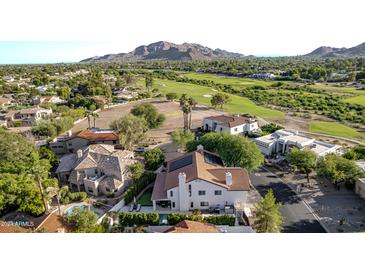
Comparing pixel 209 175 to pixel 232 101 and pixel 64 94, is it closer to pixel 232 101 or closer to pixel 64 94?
pixel 232 101

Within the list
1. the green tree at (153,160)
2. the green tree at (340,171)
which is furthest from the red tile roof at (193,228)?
the green tree at (340,171)

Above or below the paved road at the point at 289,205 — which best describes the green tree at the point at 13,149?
above

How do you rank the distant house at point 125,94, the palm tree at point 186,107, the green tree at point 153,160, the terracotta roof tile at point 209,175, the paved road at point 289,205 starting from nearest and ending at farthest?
1. the paved road at point 289,205
2. the terracotta roof tile at point 209,175
3. the green tree at point 153,160
4. the palm tree at point 186,107
5. the distant house at point 125,94

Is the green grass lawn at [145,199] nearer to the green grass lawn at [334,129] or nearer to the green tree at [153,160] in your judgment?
the green tree at [153,160]

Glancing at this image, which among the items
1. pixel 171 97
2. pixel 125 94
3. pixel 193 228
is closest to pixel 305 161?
pixel 193 228

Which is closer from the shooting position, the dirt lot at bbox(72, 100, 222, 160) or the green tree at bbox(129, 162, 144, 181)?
the green tree at bbox(129, 162, 144, 181)

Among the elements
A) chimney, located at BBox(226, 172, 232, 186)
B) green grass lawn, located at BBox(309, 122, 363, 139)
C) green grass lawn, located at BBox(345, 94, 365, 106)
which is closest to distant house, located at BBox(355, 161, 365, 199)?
chimney, located at BBox(226, 172, 232, 186)

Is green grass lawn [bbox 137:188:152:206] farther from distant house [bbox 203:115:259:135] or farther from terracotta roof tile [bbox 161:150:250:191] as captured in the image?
distant house [bbox 203:115:259:135]
